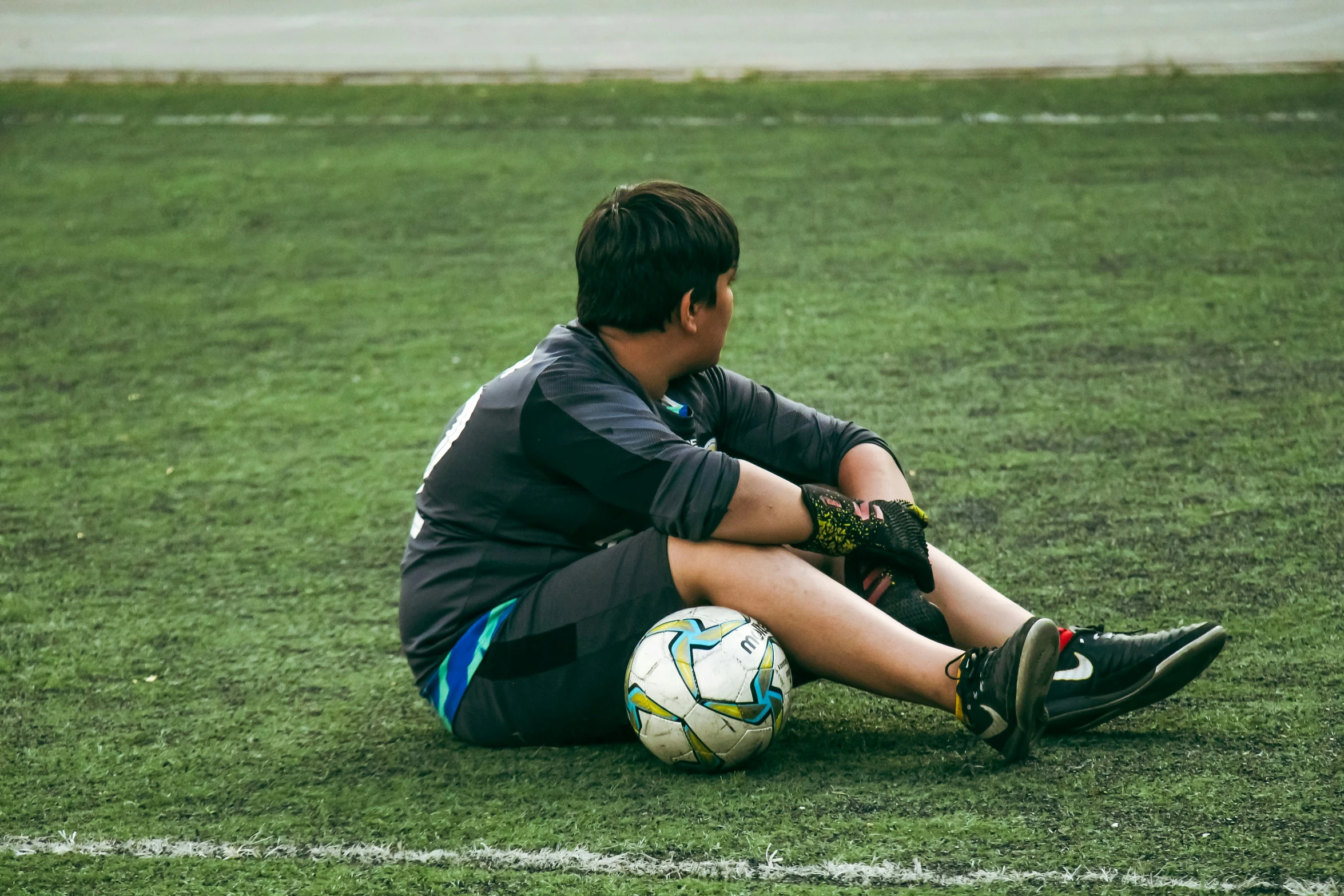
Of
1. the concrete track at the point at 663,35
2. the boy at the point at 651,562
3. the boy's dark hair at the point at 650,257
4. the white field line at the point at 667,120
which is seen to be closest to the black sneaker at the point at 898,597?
the boy at the point at 651,562

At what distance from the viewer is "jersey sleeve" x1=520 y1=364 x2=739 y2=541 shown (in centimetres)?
236

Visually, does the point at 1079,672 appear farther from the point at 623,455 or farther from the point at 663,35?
the point at 663,35

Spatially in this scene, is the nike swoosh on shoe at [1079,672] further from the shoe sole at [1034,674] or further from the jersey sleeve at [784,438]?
the jersey sleeve at [784,438]

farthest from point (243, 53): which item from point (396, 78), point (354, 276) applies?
point (354, 276)

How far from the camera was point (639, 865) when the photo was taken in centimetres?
218

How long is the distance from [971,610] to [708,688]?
57 centimetres

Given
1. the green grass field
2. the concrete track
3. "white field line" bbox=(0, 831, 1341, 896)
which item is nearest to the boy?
the green grass field

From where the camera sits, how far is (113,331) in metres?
5.71

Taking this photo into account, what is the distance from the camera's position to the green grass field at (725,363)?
7.66ft

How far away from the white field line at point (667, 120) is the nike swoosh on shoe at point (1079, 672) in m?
6.23

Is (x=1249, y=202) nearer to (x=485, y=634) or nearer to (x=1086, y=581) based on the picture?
(x=1086, y=581)

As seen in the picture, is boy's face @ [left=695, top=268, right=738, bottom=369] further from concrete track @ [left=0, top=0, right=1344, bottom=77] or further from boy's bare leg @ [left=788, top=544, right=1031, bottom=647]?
concrete track @ [left=0, top=0, right=1344, bottom=77]

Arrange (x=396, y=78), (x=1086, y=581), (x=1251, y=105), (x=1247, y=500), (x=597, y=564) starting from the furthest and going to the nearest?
1. (x=396, y=78)
2. (x=1251, y=105)
3. (x=1247, y=500)
4. (x=1086, y=581)
5. (x=597, y=564)

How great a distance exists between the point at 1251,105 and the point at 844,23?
14.1 feet
